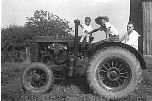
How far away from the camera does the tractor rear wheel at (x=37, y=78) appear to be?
685cm

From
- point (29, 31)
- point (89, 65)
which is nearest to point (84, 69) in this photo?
point (89, 65)

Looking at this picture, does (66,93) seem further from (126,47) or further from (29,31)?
(29,31)

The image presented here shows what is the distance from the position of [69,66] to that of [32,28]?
16195mm

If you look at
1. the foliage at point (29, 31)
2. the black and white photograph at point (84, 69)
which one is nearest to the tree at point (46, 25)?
the foliage at point (29, 31)

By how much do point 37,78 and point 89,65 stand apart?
1.32 metres

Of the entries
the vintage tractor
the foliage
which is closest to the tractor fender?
the vintage tractor

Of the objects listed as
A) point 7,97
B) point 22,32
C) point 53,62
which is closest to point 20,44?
point 22,32

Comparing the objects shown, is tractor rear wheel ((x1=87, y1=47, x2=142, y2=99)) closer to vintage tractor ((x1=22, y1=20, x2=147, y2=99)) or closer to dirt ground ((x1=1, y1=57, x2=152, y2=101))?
vintage tractor ((x1=22, y1=20, x2=147, y2=99))

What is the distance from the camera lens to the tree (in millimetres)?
22266

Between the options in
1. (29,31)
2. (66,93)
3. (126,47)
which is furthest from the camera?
(29,31)

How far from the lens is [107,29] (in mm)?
7176

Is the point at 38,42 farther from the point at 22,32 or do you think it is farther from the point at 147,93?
the point at 22,32

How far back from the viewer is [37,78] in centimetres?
698

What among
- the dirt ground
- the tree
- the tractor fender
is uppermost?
the tree
